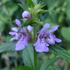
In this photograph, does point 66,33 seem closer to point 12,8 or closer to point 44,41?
point 12,8

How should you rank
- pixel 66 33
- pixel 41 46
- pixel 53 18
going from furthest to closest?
pixel 53 18 → pixel 66 33 → pixel 41 46

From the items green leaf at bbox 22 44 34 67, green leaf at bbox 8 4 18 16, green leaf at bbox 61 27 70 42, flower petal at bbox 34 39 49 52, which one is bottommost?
green leaf at bbox 22 44 34 67

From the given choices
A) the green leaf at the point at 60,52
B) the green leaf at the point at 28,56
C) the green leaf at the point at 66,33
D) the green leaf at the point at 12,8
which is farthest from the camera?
the green leaf at the point at 12,8

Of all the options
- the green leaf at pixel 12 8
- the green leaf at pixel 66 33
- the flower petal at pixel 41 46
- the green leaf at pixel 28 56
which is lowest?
the green leaf at pixel 28 56

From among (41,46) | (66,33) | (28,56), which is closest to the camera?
(41,46)

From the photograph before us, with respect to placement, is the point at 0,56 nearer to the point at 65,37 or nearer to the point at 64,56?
the point at 65,37

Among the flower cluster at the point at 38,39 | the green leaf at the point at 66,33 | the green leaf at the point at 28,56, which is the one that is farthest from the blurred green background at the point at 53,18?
the flower cluster at the point at 38,39

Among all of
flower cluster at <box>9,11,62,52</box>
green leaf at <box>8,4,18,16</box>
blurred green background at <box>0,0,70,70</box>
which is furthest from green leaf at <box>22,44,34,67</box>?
green leaf at <box>8,4,18,16</box>

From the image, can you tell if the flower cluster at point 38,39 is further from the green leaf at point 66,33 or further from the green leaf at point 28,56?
the green leaf at point 66,33

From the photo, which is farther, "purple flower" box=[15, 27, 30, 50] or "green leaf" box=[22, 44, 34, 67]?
"green leaf" box=[22, 44, 34, 67]

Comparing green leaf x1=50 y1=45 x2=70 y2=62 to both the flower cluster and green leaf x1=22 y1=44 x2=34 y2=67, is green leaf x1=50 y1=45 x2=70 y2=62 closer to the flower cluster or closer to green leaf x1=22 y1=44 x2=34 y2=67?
the flower cluster

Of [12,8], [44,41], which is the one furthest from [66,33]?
[44,41]

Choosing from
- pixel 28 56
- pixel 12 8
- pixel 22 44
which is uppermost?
pixel 12 8
